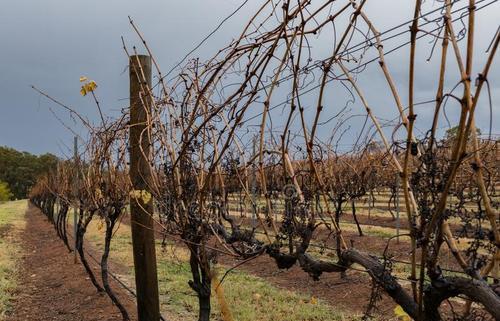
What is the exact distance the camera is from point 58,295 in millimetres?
8047

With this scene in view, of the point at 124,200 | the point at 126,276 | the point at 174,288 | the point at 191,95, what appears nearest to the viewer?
the point at 191,95

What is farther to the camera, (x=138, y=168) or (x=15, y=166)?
(x=15, y=166)

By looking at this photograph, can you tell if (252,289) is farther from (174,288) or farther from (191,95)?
(191,95)

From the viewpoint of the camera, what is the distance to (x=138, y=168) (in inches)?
167

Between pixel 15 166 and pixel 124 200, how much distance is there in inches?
2809

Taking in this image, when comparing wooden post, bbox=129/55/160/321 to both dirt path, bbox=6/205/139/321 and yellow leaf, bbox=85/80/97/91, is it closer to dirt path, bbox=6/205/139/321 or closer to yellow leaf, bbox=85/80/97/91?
yellow leaf, bbox=85/80/97/91

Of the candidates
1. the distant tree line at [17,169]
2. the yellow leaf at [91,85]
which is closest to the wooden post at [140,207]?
the yellow leaf at [91,85]

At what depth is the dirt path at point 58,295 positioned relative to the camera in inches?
268

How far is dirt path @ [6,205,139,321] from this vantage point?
268 inches

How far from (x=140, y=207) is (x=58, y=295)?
4580 mm

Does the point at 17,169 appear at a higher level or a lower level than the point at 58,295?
higher

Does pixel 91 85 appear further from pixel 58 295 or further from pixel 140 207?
pixel 58 295

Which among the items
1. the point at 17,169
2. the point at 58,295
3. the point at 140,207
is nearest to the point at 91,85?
the point at 140,207

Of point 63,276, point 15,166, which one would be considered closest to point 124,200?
point 63,276
